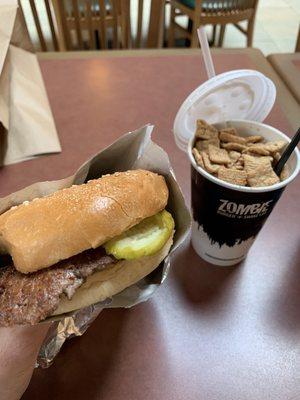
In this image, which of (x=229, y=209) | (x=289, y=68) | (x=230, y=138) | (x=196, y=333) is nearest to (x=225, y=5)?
(x=289, y=68)

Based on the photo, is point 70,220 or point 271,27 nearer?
point 70,220

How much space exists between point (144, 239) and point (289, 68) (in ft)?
2.77

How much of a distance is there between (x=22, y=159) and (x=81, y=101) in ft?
0.84

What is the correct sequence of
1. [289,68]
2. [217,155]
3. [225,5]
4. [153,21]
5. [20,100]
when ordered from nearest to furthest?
1. [217,155]
2. [20,100]
3. [289,68]
4. [153,21]
5. [225,5]

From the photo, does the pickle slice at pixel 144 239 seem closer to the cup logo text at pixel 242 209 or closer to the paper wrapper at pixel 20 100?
the cup logo text at pixel 242 209

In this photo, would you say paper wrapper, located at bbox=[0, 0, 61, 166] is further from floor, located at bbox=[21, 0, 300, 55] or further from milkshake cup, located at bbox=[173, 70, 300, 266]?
floor, located at bbox=[21, 0, 300, 55]

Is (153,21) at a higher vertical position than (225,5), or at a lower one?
higher

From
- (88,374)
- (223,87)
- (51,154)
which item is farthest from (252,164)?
(51,154)

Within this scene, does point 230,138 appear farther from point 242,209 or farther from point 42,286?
point 42,286

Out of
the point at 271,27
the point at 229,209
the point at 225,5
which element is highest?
the point at 229,209

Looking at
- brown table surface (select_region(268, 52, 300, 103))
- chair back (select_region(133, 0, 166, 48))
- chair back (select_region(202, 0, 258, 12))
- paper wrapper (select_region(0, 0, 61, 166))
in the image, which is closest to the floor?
chair back (select_region(202, 0, 258, 12))

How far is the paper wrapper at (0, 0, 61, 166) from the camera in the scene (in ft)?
2.77

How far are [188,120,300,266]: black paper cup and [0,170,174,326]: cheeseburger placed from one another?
2.8 inches

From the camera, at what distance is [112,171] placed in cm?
63
